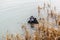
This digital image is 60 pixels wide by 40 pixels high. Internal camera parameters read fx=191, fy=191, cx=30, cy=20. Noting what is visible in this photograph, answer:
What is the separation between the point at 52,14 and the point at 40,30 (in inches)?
34.5

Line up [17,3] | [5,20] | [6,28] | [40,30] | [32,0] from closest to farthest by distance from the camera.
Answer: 1. [40,30]
2. [6,28]
3. [5,20]
4. [17,3]
5. [32,0]

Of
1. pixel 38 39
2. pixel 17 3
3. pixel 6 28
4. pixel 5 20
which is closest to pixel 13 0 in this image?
pixel 17 3

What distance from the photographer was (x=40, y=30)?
305cm

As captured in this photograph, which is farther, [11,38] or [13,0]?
[13,0]

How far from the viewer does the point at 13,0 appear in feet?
18.0

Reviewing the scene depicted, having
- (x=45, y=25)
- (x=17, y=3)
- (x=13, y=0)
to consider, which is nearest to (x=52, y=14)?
(x=45, y=25)

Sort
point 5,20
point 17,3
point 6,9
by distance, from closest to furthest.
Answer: point 5,20 < point 6,9 < point 17,3

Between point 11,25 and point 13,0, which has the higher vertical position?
point 13,0

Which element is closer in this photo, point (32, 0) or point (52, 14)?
point (52, 14)

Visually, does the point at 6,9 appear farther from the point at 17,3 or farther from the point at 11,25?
the point at 11,25

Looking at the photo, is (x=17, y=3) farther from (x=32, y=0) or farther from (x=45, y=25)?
(x=45, y=25)

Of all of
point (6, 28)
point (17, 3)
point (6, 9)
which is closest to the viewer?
point (6, 28)

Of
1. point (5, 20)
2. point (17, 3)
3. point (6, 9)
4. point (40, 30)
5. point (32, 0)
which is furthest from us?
point (32, 0)

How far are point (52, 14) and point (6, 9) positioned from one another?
136cm
